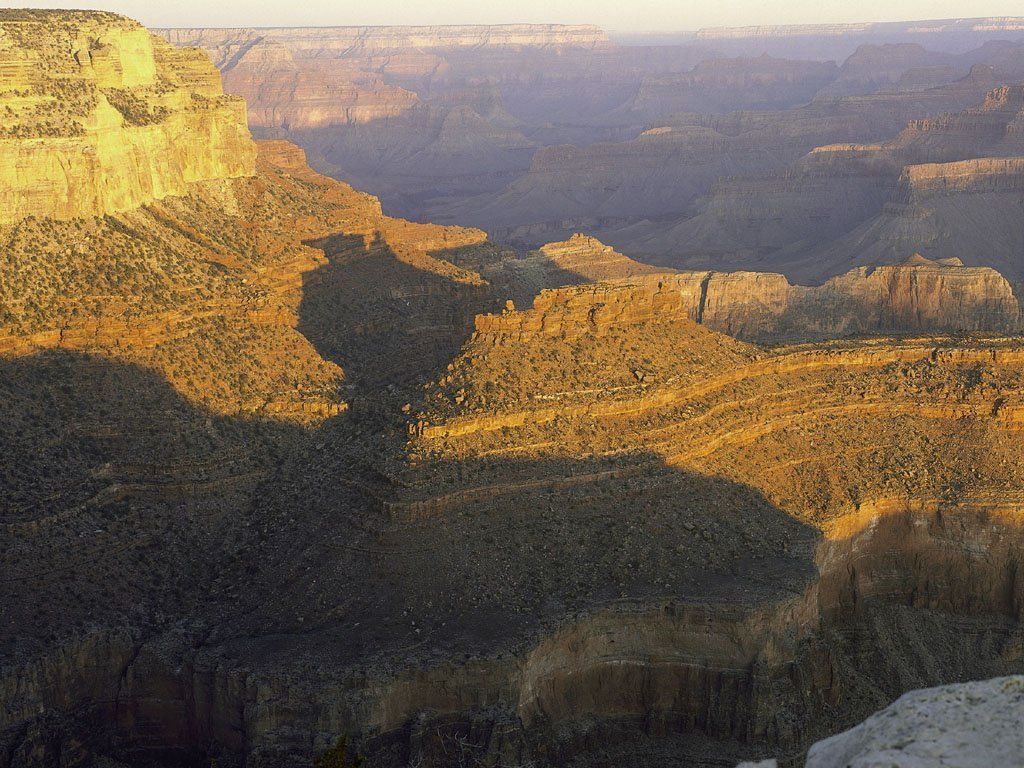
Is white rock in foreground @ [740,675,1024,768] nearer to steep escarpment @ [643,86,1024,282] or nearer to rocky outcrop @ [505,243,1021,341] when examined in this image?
rocky outcrop @ [505,243,1021,341]

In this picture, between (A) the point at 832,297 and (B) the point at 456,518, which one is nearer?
(B) the point at 456,518

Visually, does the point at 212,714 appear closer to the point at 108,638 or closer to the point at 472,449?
the point at 108,638

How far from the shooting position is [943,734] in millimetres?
20125

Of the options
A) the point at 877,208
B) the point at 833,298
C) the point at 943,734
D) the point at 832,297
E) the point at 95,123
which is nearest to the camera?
the point at 943,734

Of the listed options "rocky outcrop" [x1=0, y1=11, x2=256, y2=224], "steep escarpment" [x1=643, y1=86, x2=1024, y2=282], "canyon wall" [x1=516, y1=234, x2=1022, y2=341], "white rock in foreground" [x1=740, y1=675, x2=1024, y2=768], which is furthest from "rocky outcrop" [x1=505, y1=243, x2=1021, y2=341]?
"white rock in foreground" [x1=740, y1=675, x2=1024, y2=768]

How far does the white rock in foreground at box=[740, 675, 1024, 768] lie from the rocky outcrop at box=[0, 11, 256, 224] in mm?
45680

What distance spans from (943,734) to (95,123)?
50.6 m

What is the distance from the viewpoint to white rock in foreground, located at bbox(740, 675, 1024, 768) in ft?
64.0

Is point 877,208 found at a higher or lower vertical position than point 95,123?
lower

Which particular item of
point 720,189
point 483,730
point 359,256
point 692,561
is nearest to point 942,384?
point 692,561

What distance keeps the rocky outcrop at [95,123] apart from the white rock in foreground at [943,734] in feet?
150

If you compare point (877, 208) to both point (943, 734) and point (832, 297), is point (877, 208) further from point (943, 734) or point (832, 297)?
point (943, 734)

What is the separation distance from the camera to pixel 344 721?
37.6 metres

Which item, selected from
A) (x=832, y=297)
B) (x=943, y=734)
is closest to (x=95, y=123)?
(x=943, y=734)
